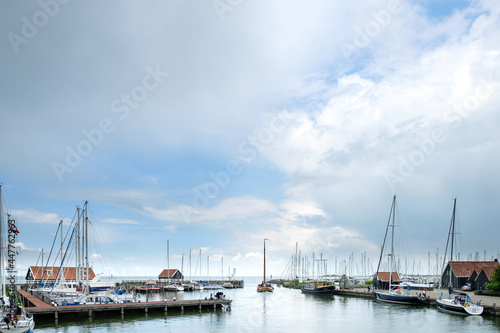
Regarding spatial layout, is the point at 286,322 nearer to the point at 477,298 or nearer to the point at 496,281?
the point at 477,298

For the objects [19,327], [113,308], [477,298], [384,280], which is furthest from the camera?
[384,280]

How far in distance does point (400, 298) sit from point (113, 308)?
1704 inches

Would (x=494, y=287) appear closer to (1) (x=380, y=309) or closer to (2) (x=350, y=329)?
(1) (x=380, y=309)

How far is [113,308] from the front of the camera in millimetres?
50625

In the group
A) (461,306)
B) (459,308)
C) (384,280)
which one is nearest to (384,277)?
(384,280)

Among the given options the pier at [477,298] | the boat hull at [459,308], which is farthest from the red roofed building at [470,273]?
the boat hull at [459,308]

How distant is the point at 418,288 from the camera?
83250mm

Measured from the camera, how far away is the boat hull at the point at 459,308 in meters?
49.4

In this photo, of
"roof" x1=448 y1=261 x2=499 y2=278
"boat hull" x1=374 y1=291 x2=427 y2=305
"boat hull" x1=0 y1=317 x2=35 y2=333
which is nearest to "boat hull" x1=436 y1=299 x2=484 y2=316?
"boat hull" x1=374 y1=291 x2=427 y2=305

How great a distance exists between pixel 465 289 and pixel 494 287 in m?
13.7

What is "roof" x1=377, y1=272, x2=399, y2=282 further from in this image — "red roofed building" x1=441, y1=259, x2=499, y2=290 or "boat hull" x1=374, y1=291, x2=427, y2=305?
"boat hull" x1=374, y1=291, x2=427, y2=305

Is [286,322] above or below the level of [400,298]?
above

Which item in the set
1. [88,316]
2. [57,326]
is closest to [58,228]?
[88,316]

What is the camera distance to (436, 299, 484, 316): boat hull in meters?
49.4
